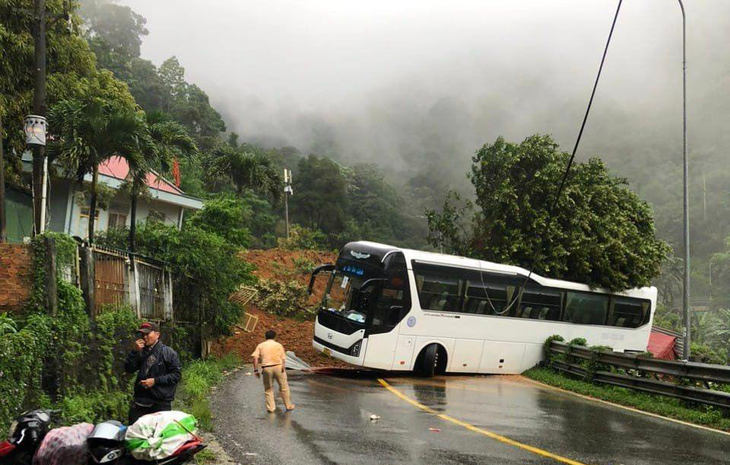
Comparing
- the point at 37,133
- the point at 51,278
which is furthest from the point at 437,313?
the point at 51,278

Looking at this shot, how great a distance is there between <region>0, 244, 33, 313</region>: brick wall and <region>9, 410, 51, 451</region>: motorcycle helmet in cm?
332

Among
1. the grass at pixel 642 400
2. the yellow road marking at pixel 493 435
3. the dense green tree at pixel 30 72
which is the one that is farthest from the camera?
the dense green tree at pixel 30 72

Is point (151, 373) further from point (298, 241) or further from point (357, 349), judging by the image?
point (298, 241)

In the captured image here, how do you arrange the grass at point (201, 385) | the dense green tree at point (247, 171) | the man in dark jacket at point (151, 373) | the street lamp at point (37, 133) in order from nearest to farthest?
the man in dark jacket at point (151, 373), the grass at point (201, 385), the street lamp at point (37, 133), the dense green tree at point (247, 171)

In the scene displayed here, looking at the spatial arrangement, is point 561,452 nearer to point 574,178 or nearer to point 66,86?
point 66,86

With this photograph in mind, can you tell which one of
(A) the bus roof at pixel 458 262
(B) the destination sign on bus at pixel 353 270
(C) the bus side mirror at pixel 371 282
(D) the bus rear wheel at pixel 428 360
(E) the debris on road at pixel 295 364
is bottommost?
(E) the debris on road at pixel 295 364

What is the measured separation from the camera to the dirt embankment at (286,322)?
71.3 ft

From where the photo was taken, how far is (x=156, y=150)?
17.9 metres

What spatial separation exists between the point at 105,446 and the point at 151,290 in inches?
406

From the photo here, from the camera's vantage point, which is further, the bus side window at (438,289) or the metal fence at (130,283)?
the bus side window at (438,289)

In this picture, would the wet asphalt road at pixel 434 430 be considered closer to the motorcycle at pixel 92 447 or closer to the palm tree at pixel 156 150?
the motorcycle at pixel 92 447

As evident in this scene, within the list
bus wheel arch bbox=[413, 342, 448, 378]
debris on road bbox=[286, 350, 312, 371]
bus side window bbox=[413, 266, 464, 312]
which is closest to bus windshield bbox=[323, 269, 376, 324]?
bus side window bbox=[413, 266, 464, 312]

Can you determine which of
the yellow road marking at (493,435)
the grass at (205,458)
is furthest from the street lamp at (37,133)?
the yellow road marking at (493,435)

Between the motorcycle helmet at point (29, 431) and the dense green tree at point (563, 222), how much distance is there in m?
21.1
